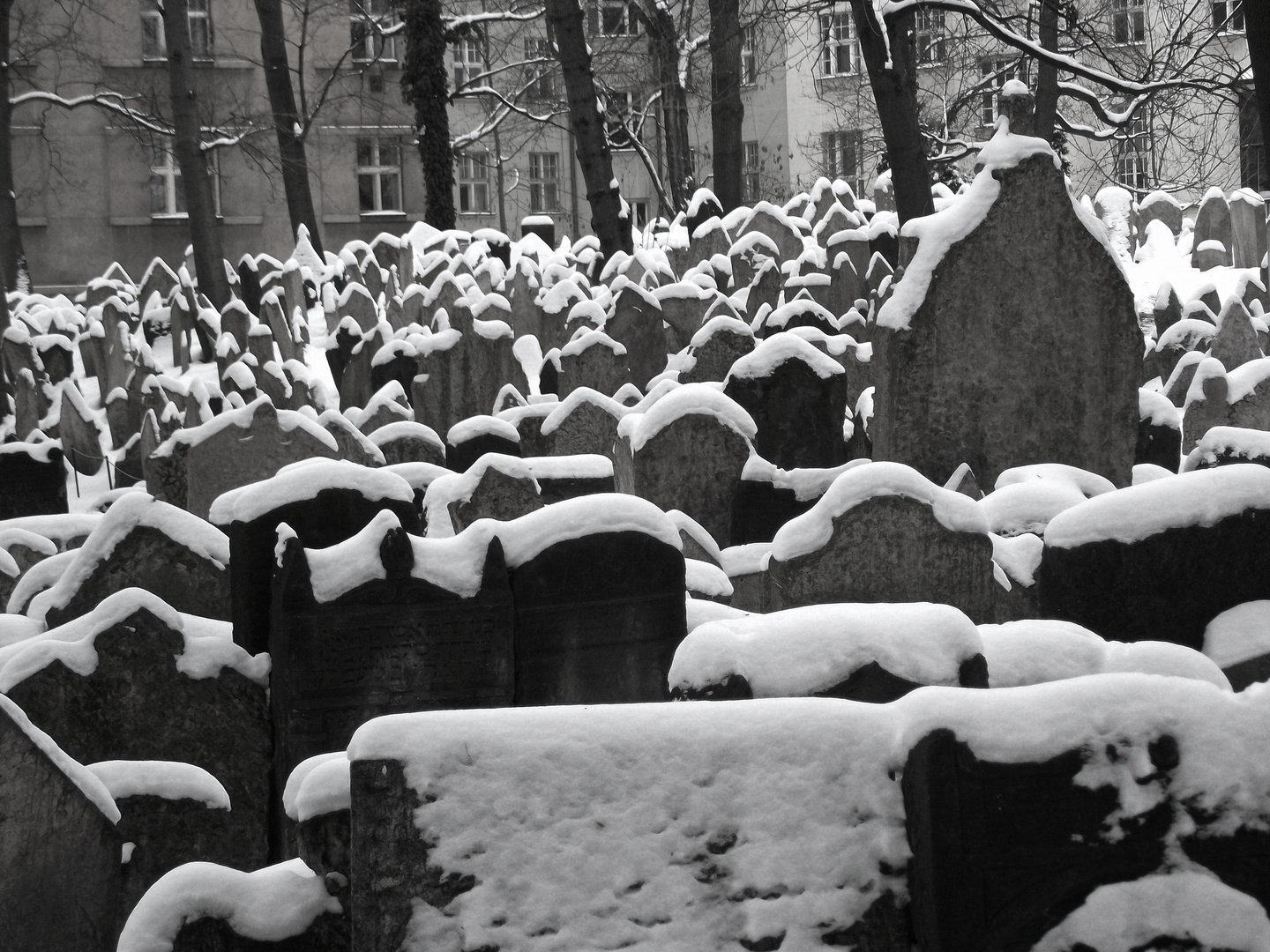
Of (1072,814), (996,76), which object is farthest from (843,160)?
(1072,814)

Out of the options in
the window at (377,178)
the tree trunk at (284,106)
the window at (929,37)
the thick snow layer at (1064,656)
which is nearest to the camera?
the thick snow layer at (1064,656)

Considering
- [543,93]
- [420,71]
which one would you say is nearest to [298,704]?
[420,71]

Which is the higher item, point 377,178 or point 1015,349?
point 377,178

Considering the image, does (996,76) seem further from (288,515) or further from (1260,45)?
(288,515)

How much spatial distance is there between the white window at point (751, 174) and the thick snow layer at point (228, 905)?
92.9 feet

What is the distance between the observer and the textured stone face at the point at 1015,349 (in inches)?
264

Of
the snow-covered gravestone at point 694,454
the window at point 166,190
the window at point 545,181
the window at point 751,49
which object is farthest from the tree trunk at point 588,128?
the window at point 545,181

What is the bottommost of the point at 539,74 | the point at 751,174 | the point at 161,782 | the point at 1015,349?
the point at 161,782

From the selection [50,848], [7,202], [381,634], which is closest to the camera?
[50,848]

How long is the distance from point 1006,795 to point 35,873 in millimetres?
2013

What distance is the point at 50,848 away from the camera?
3014mm

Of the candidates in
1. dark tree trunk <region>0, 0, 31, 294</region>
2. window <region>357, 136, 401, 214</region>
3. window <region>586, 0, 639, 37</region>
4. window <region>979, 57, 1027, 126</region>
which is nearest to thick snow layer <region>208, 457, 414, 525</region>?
window <region>979, 57, 1027, 126</region>

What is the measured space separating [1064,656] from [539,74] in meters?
31.9

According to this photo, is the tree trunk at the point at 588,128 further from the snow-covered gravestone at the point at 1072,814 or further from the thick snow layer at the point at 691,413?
the snow-covered gravestone at the point at 1072,814
